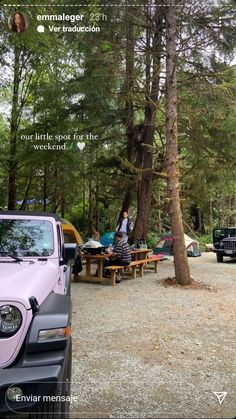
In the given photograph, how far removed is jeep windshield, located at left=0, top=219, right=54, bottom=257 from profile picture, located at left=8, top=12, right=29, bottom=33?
4.78 m

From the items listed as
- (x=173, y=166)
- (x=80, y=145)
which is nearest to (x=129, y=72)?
(x=173, y=166)

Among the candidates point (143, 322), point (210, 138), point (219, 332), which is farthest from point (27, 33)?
point (210, 138)

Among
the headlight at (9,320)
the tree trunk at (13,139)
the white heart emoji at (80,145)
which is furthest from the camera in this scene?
the tree trunk at (13,139)

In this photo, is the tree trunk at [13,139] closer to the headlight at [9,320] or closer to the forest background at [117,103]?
the forest background at [117,103]

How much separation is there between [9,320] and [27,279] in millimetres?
535

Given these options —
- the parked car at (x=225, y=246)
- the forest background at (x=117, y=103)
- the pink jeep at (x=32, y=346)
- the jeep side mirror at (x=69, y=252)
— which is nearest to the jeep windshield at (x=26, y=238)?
the jeep side mirror at (x=69, y=252)

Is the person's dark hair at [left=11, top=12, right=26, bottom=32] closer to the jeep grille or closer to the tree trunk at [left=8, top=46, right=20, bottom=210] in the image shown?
the tree trunk at [left=8, top=46, right=20, bottom=210]

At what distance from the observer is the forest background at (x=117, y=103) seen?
10.1 m

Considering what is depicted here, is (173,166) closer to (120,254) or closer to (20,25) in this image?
(120,254)

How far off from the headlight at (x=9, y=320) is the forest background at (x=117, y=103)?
248 inches

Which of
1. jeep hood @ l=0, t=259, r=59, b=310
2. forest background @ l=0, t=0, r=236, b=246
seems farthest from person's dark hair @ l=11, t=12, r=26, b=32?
jeep hood @ l=0, t=259, r=59, b=310

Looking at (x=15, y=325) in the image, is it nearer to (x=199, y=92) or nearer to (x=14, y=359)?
(x=14, y=359)

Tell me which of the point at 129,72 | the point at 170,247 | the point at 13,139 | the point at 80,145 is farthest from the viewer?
the point at 170,247

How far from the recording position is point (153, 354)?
4727 mm
